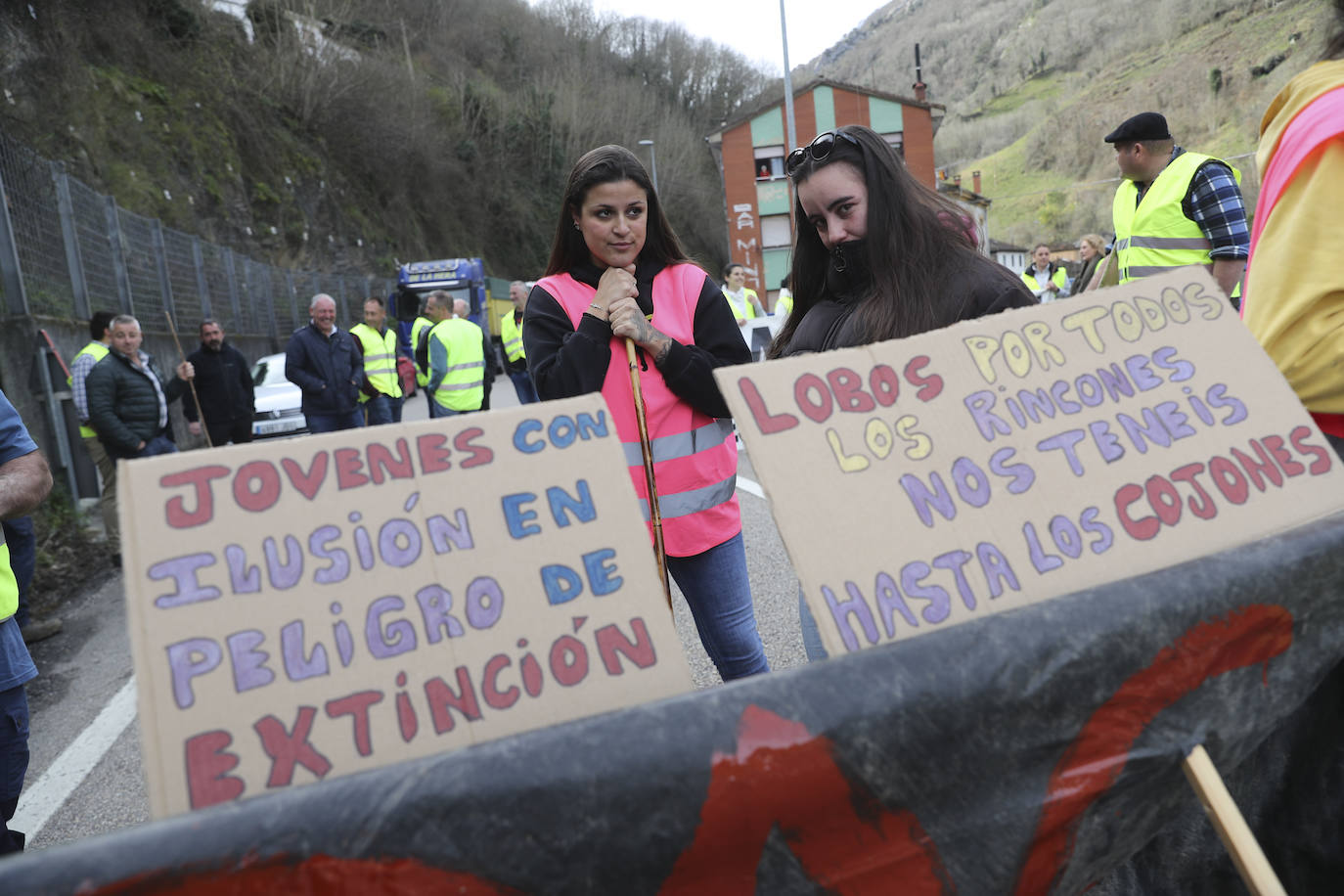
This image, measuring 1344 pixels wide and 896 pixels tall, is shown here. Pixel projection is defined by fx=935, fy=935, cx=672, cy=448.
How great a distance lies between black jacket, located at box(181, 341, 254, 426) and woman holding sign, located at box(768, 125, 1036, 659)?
329 inches

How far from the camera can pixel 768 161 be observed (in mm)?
46062

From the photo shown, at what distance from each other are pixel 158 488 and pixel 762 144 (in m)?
47.0

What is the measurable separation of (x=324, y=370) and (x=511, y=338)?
3093mm

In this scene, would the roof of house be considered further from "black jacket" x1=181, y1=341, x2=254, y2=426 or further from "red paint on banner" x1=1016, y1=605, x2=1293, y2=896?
"red paint on banner" x1=1016, y1=605, x2=1293, y2=896

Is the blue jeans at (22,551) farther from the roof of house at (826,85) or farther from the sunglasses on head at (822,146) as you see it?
the roof of house at (826,85)

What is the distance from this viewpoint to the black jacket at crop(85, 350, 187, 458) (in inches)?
269

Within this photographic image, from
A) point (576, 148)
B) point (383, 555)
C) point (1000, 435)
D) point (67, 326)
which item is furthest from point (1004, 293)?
point (576, 148)

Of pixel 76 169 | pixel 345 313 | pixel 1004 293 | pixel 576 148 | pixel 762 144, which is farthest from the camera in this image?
pixel 576 148

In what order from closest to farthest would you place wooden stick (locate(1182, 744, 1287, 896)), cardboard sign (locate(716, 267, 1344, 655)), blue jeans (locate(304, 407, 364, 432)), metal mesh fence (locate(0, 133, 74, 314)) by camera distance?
wooden stick (locate(1182, 744, 1287, 896)) → cardboard sign (locate(716, 267, 1344, 655)) → metal mesh fence (locate(0, 133, 74, 314)) → blue jeans (locate(304, 407, 364, 432))

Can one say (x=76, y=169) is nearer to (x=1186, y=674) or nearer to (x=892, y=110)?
(x=1186, y=674)

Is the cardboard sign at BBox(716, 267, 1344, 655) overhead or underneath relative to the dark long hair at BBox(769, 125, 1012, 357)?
underneath

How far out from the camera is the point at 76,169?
17.4 metres

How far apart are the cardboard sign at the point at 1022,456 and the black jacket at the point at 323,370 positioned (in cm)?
800

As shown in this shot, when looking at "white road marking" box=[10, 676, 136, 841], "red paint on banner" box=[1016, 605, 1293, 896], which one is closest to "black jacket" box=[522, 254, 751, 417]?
"red paint on banner" box=[1016, 605, 1293, 896]
